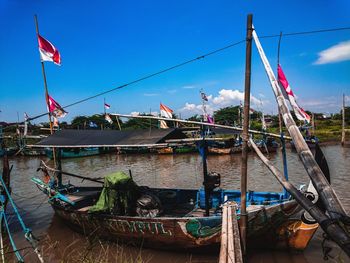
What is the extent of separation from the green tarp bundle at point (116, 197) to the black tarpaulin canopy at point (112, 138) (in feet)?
3.55

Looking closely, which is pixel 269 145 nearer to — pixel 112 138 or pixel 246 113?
pixel 112 138

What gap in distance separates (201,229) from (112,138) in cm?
432

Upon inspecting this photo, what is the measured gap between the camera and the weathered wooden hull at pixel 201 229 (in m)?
7.05

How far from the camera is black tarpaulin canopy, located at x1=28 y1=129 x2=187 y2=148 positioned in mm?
8688

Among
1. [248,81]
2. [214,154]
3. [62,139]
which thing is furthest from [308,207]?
[214,154]

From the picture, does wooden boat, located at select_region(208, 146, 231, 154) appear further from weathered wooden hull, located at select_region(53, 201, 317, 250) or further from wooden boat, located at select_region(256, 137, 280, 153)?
weathered wooden hull, located at select_region(53, 201, 317, 250)

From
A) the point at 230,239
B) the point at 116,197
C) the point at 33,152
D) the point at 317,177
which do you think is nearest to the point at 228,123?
the point at 33,152

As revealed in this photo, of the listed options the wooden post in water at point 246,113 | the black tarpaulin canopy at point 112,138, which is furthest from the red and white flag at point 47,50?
the wooden post in water at point 246,113

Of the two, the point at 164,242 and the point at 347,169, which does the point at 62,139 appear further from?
the point at 347,169

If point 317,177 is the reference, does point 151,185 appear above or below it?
below

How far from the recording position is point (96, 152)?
3778cm

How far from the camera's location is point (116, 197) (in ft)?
27.7

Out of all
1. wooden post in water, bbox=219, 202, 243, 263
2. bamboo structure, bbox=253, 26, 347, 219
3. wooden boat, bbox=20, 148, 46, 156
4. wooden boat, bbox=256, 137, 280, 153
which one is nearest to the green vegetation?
wooden boat, bbox=20, 148, 46, 156

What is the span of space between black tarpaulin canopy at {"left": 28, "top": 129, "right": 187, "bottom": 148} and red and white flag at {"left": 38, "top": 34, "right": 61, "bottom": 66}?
11.3 ft
